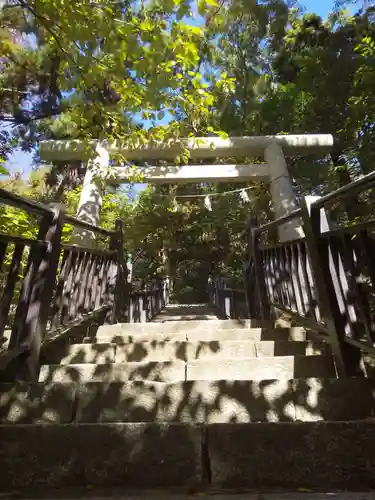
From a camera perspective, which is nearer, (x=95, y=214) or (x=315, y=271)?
(x=315, y=271)

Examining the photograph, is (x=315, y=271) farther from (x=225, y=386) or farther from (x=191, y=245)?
(x=191, y=245)

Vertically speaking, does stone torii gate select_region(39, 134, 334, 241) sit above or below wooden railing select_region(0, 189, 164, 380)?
above

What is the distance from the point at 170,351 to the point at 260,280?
162cm

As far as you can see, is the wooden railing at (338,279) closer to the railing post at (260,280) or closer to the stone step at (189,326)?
the stone step at (189,326)

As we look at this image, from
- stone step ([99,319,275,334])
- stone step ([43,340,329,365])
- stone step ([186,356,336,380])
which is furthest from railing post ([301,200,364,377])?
stone step ([99,319,275,334])

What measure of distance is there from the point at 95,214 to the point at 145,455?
454 cm

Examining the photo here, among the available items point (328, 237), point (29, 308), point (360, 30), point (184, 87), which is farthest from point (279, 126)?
point (29, 308)

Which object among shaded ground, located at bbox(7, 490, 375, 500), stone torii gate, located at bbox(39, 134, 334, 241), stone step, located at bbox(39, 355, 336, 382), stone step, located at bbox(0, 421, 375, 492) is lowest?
shaded ground, located at bbox(7, 490, 375, 500)

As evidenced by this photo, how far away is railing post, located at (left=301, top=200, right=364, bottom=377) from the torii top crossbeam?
3.60 m

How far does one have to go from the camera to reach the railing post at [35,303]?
77.8 inches

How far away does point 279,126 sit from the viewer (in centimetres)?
794

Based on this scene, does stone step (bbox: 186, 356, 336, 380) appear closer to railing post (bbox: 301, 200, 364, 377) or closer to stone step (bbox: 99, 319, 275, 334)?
railing post (bbox: 301, 200, 364, 377)

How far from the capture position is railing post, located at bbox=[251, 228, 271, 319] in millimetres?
3586

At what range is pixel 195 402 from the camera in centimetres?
163
